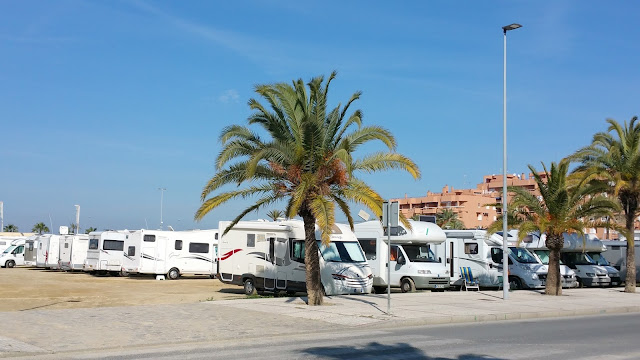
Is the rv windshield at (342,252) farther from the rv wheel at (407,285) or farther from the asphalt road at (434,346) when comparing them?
the asphalt road at (434,346)

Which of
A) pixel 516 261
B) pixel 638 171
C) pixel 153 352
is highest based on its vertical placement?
pixel 638 171

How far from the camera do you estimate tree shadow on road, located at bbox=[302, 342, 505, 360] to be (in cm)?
1104

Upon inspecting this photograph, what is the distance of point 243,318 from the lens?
1634cm

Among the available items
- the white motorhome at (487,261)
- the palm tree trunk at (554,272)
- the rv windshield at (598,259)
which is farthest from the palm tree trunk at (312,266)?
the rv windshield at (598,259)

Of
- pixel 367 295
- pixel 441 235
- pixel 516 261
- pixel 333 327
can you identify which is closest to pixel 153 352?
pixel 333 327

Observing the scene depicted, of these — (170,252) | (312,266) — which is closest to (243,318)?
(312,266)

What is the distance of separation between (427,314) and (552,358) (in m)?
6.82

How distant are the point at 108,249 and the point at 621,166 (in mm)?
28240

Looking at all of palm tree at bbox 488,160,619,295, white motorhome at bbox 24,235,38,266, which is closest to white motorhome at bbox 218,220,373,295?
palm tree at bbox 488,160,619,295

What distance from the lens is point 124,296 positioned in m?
24.8

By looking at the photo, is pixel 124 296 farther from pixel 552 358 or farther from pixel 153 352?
pixel 552 358

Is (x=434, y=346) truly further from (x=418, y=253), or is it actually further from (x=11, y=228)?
(x=11, y=228)

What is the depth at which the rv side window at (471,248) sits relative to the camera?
30.0 m

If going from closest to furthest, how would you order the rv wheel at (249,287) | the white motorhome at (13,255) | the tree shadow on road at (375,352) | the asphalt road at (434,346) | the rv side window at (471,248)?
the tree shadow on road at (375,352)
the asphalt road at (434,346)
the rv wheel at (249,287)
the rv side window at (471,248)
the white motorhome at (13,255)
